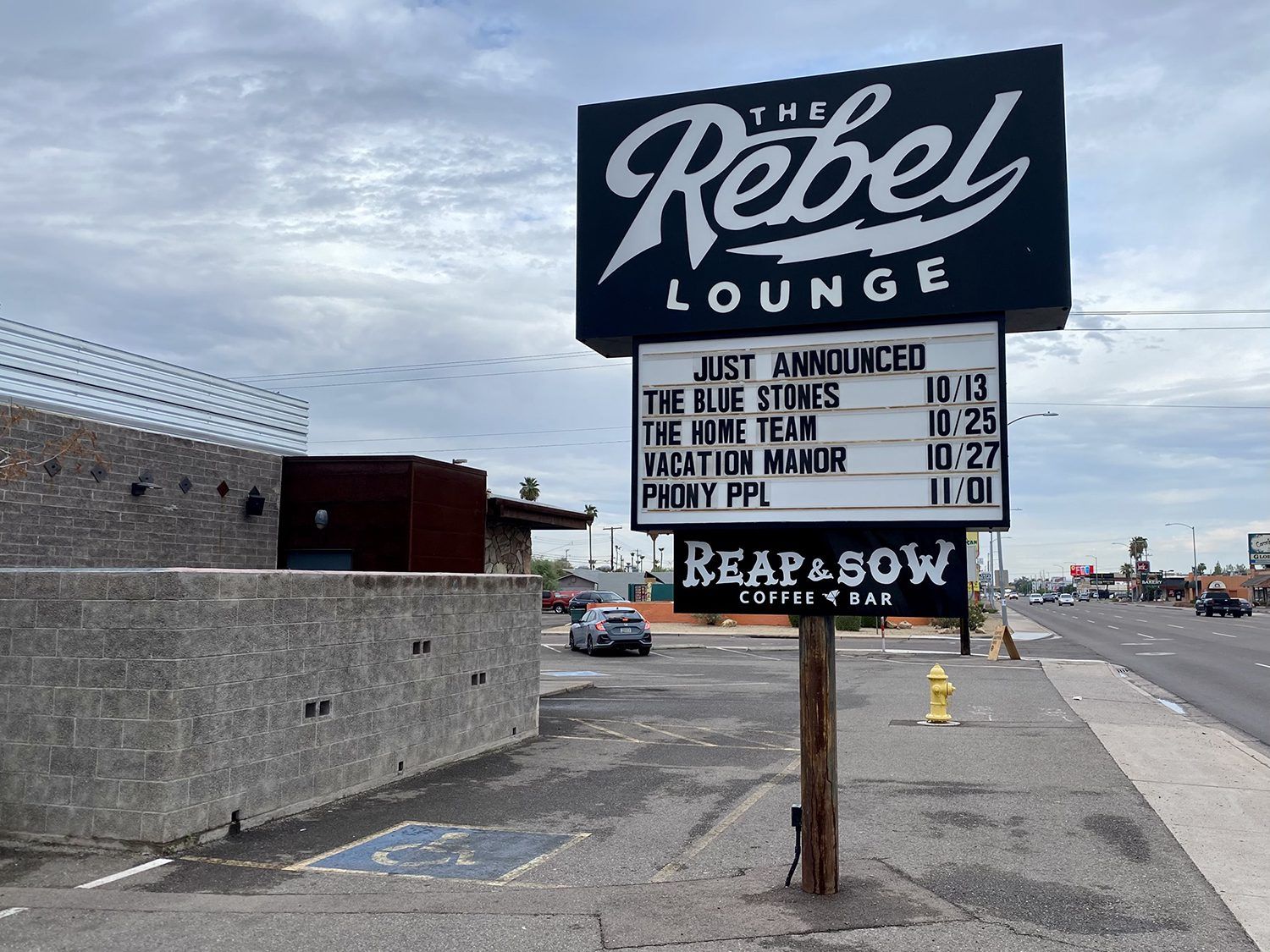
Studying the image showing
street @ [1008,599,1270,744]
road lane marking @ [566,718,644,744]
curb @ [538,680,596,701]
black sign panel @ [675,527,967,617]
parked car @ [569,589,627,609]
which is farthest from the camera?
parked car @ [569,589,627,609]

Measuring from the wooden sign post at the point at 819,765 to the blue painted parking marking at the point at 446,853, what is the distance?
2.21m

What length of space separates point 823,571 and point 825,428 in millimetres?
974

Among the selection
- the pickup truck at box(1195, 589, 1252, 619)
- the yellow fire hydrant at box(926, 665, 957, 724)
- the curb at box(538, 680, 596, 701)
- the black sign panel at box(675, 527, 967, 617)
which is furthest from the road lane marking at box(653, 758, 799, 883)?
the pickup truck at box(1195, 589, 1252, 619)

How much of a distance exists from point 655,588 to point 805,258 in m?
74.5

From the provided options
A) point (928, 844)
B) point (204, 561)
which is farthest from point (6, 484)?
point (928, 844)

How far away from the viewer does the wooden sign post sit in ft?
22.6

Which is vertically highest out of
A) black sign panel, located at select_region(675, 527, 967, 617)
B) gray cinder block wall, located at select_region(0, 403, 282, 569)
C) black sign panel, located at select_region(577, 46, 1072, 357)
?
black sign panel, located at select_region(577, 46, 1072, 357)

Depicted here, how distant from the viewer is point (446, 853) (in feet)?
27.1

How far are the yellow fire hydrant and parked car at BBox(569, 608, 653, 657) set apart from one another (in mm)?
16660

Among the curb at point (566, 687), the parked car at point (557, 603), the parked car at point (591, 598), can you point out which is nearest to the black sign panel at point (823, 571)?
the curb at point (566, 687)

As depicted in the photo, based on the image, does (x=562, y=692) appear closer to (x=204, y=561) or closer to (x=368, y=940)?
(x=204, y=561)

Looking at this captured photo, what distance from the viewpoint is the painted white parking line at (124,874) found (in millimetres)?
7195

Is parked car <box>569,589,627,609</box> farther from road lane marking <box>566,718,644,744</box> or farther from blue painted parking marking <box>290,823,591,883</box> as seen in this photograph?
blue painted parking marking <box>290,823,591,883</box>

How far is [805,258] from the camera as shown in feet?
24.2
